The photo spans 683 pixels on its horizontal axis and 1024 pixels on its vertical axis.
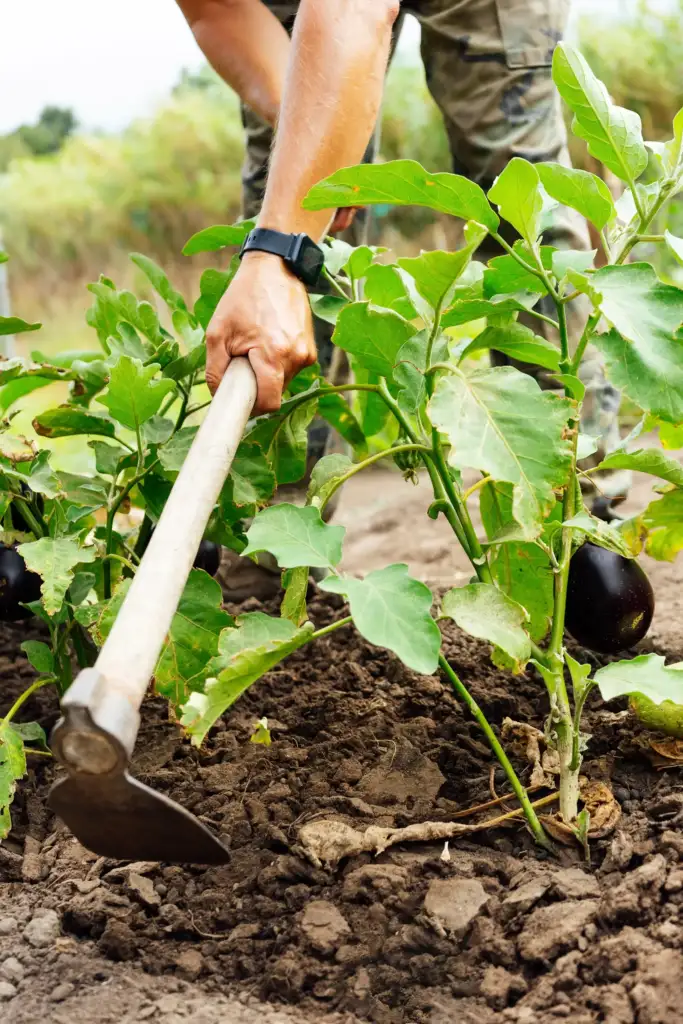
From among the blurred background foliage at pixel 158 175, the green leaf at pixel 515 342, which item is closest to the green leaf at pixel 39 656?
the green leaf at pixel 515 342

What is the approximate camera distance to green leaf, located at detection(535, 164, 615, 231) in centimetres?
126

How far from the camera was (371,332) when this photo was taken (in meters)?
1.41

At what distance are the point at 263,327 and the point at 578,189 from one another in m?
0.46

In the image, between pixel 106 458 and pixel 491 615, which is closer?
pixel 491 615

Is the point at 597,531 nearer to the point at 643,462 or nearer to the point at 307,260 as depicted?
the point at 643,462

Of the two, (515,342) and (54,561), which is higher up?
(515,342)

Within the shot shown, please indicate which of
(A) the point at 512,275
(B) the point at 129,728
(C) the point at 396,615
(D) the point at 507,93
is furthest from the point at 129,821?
(D) the point at 507,93

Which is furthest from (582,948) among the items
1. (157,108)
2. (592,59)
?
(157,108)

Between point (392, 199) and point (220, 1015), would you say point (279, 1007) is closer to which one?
point (220, 1015)

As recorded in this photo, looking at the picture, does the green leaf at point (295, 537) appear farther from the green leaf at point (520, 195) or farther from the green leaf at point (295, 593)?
the green leaf at point (520, 195)

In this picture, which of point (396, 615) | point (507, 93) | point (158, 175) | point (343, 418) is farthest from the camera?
point (158, 175)

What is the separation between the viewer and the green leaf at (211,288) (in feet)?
5.39

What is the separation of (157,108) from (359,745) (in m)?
7.54

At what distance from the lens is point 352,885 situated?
4.29 feet
